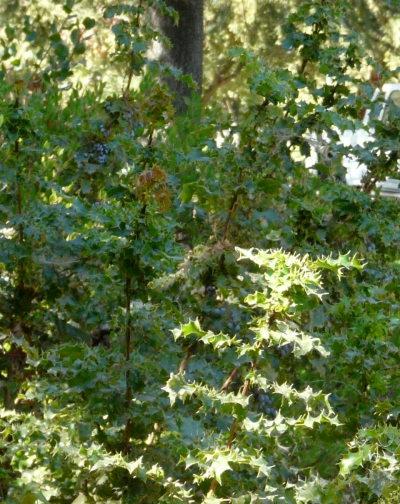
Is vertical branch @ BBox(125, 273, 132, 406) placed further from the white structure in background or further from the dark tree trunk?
the dark tree trunk

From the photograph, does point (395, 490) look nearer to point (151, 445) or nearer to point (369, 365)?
point (369, 365)

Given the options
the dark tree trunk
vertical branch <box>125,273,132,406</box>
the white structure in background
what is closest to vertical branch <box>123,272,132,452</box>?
vertical branch <box>125,273,132,406</box>

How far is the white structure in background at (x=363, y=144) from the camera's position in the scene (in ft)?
14.7

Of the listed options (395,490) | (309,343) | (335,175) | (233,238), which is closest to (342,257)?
(309,343)

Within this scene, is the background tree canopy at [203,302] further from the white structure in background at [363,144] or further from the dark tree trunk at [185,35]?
the dark tree trunk at [185,35]

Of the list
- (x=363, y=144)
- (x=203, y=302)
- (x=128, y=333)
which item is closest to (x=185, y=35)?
(x=363, y=144)

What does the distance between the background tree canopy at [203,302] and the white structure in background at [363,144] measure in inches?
2.2

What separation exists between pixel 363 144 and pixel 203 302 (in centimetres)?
123

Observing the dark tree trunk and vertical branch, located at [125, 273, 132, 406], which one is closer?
vertical branch, located at [125, 273, 132, 406]

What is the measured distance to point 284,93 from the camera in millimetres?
3551

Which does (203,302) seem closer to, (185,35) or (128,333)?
(128,333)

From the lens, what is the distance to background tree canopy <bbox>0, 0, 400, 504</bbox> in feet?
9.27

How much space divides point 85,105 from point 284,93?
86.9 inches

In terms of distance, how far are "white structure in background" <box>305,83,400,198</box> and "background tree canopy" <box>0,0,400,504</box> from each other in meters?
0.05
